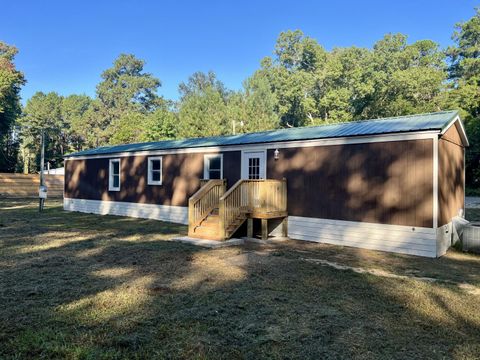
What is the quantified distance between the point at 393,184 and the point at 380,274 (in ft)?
10.3

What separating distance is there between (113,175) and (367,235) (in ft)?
39.5

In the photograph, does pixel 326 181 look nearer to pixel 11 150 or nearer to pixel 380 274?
pixel 380 274

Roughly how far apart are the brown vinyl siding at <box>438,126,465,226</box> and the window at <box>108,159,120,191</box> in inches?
523

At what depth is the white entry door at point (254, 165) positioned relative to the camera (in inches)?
471

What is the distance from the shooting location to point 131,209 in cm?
1609

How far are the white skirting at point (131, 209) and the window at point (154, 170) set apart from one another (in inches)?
41.7

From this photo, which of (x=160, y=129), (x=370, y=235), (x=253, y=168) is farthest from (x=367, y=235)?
(x=160, y=129)

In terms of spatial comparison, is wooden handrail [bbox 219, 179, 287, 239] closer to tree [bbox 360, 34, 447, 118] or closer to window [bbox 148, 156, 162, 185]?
window [bbox 148, 156, 162, 185]

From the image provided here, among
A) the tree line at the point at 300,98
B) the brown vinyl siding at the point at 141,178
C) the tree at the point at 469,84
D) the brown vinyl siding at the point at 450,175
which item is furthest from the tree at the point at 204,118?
the brown vinyl siding at the point at 450,175

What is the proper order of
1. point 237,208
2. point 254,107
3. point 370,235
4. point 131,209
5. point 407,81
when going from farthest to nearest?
point 254,107, point 407,81, point 131,209, point 237,208, point 370,235

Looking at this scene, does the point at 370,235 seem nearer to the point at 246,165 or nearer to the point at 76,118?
the point at 246,165

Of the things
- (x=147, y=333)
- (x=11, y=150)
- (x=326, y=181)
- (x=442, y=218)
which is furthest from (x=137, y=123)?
(x=147, y=333)

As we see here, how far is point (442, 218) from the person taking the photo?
29.4 ft

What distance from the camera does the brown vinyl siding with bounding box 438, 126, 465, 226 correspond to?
29.2 feet
